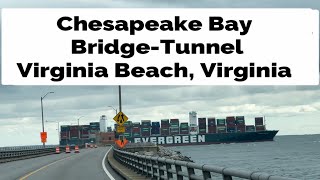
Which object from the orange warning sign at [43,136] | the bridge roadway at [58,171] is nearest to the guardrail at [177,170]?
the bridge roadway at [58,171]

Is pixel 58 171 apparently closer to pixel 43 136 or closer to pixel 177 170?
pixel 177 170

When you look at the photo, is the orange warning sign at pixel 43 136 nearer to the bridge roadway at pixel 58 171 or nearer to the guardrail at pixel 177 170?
the bridge roadway at pixel 58 171

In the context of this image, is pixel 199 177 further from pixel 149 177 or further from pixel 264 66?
pixel 149 177

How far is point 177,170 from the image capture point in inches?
635

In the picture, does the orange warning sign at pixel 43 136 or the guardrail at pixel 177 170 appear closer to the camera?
the guardrail at pixel 177 170

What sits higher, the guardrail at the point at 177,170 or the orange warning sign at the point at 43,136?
the orange warning sign at the point at 43,136

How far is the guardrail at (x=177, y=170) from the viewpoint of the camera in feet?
30.7

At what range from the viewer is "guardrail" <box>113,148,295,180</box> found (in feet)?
30.7

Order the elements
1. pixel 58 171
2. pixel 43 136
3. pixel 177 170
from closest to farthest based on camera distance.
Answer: pixel 177 170 < pixel 58 171 < pixel 43 136

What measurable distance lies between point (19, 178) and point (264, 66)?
16.4m

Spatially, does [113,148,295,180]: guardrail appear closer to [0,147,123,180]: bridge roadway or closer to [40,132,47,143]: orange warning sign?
[0,147,123,180]: bridge roadway

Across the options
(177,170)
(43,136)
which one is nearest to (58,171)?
(177,170)

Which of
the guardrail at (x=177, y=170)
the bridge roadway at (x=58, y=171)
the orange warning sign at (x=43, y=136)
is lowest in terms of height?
the bridge roadway at (x=58, y=171)

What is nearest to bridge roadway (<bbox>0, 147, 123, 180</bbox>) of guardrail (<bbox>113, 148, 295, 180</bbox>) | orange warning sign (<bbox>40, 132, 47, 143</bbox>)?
guardrail (<bbox>113, 148, 295, 180</bbox>)
